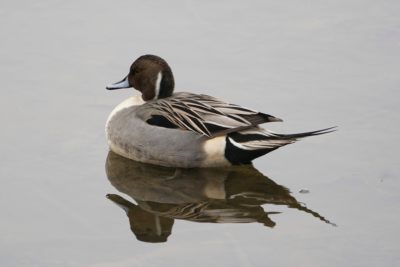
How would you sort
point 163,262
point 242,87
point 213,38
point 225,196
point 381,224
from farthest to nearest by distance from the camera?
point 213,38
point 242,87
point 225,196
point 381,224
point 163,262

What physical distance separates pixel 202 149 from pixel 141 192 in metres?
0.84

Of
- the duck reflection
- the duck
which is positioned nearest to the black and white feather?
the duck

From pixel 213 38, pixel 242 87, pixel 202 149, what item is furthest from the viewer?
pixel 213 38

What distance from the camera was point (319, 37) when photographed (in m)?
11.1

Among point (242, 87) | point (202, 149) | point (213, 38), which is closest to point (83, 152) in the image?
point (202, 149)

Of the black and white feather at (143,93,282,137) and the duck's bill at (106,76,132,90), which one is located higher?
the duck's bill at (106,76,132,90)

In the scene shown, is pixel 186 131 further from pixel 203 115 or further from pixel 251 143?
pixel 251 143

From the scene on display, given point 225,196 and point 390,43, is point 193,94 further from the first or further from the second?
point 390,43

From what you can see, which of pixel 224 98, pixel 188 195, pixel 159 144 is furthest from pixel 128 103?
pixel 188 195

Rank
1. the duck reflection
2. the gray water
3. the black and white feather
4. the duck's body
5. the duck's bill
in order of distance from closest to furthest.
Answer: the gray water → the duck reflection → the black and white feather → the duck's body → the duck's bill

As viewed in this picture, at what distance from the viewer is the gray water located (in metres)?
7.15

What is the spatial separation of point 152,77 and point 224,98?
2.75 feet

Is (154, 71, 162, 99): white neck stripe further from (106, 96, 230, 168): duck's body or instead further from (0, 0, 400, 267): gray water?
(0, 0, 400, 267): gray water

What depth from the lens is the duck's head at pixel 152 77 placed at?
30.1ft
